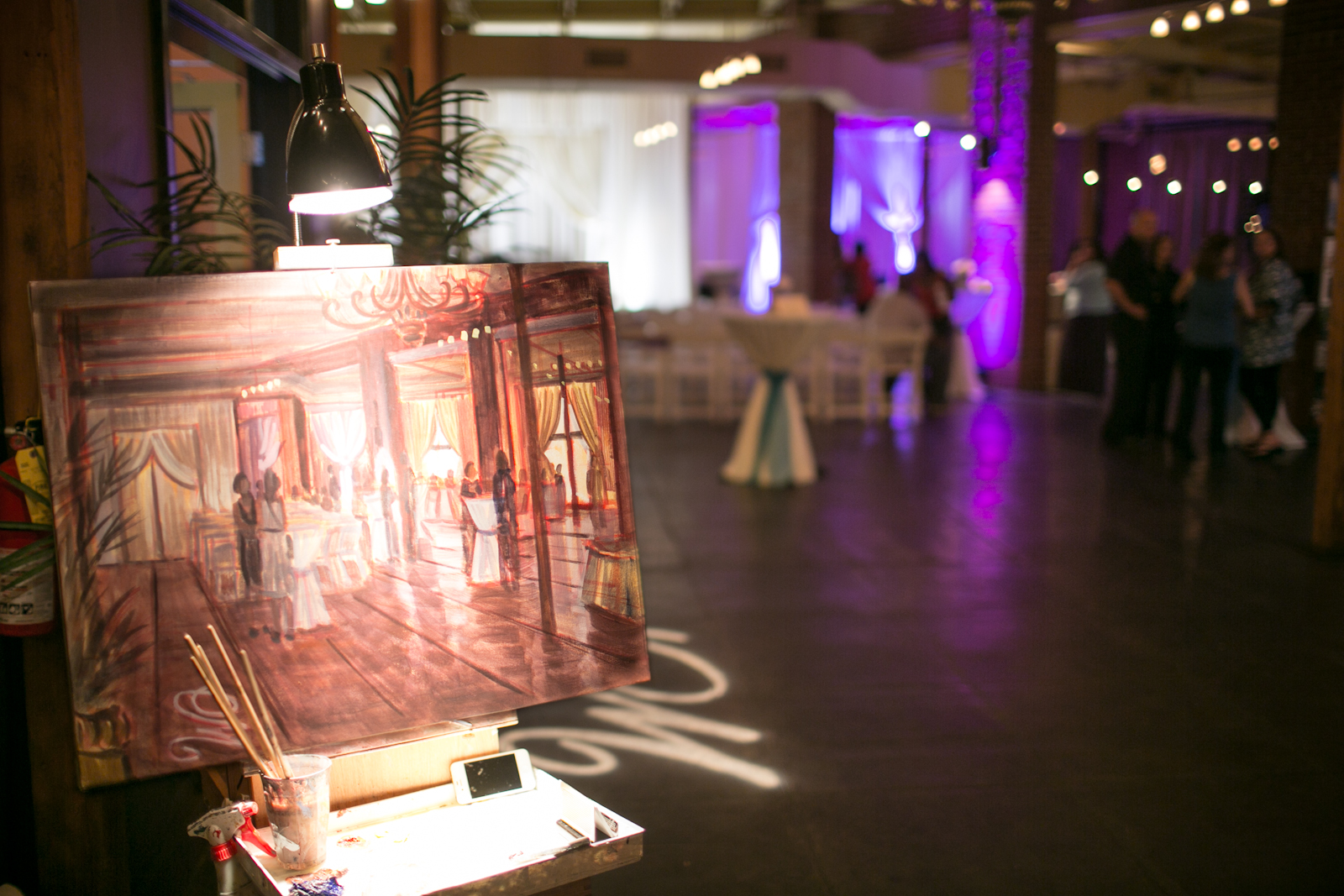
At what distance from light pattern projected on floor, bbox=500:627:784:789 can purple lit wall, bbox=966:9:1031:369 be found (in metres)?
9.23

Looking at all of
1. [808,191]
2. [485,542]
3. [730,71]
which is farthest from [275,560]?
[808,191]

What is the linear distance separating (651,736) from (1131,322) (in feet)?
20.1

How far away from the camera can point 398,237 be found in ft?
12.3

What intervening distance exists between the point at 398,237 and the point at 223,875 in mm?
2631

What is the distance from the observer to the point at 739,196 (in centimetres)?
1653

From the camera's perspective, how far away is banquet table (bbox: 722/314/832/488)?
6.77 metres

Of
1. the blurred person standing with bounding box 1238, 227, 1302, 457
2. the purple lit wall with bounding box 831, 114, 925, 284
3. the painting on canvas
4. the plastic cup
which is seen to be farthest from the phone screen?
the purple lit wall with bounding box 831, 114, 925, 284

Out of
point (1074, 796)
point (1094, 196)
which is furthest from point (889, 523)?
point (1094, 196)

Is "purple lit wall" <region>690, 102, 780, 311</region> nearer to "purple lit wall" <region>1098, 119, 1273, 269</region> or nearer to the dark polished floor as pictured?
"purple lit wall" <region>1098, 119, 1273, 269</region>

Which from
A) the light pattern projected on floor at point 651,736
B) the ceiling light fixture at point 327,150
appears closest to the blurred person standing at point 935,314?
the light pattern projected on floor at point 651,736

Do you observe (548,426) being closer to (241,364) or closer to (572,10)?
(241,364)

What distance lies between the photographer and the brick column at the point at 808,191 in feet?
44.9

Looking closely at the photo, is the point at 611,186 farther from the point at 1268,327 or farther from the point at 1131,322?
the point at 1268,327

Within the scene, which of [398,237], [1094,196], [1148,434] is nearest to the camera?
[398,237]
